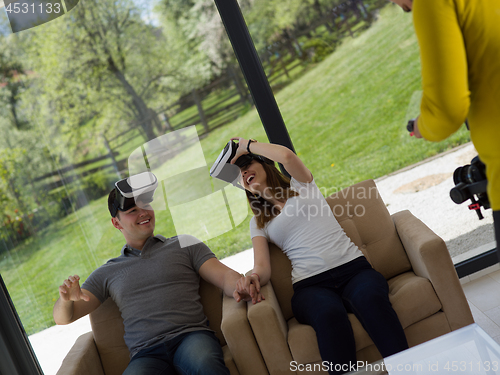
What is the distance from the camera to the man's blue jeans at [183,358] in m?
1.72

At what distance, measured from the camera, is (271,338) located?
1740 mm

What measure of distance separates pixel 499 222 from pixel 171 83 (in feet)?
6.98

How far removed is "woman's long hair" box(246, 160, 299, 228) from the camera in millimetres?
2131

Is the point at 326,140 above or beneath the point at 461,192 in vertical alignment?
above

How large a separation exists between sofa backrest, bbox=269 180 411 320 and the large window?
20.7 inches

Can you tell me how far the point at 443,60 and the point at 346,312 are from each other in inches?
47.2

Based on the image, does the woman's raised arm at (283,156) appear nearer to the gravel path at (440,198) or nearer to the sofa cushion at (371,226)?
the sofa cushion at (371,226)

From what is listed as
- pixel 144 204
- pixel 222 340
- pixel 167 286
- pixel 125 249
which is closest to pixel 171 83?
pixel 144 204

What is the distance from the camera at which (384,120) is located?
8.92ft

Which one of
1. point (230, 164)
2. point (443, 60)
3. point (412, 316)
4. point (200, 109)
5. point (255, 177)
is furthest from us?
point (200, 109)

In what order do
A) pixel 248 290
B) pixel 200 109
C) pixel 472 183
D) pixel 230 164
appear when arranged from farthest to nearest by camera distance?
pixel 200 109, pixel 230 164, pixel 248 290, pixel 472 183

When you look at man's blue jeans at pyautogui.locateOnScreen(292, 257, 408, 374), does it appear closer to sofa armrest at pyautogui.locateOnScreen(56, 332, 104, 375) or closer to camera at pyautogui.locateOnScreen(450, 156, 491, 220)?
camera at pyautogui.locateOnScreen(450, 156, 491, 220)

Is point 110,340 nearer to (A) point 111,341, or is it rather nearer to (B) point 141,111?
(A) point 111,341

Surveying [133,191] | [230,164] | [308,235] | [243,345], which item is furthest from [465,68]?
[133,191]
